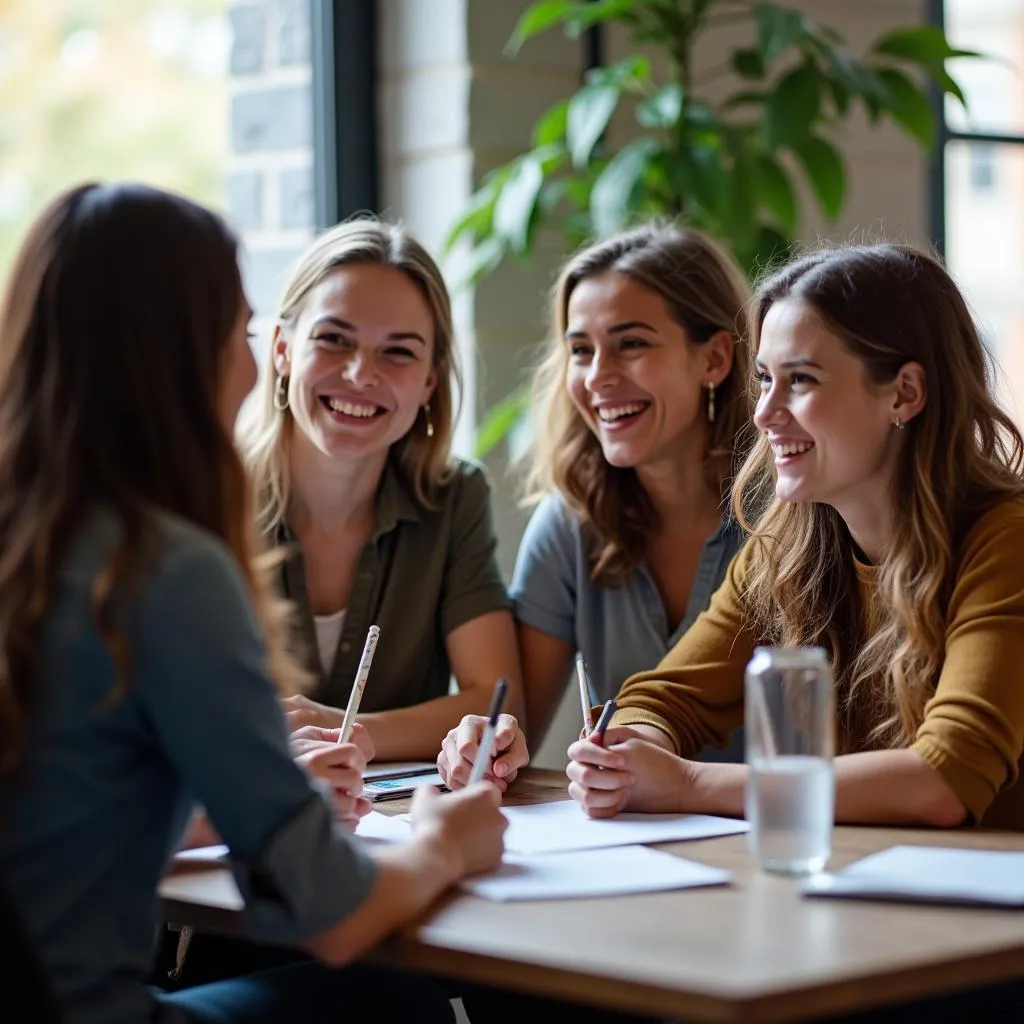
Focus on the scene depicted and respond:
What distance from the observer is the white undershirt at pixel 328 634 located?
2307 mm

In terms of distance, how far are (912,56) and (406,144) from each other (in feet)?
3.07

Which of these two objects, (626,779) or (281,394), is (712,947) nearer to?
(626,779)

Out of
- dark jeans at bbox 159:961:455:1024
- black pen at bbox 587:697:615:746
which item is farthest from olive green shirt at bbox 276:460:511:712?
dark jeans at bbox 159:961:455:1024

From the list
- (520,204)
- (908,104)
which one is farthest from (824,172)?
(520,204)

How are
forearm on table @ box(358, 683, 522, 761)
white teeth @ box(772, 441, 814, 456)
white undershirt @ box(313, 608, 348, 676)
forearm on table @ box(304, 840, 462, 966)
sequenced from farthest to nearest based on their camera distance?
white undershirt @ box(313, 608, 348, 676)
forearm on table @ box(358, 683, 522, 761)
white teeth @ box(772, 441, 814, 456)
forearm on table @ box(304, 840, 462, 966)

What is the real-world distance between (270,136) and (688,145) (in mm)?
820

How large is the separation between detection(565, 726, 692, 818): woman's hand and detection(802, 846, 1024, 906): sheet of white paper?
27cm

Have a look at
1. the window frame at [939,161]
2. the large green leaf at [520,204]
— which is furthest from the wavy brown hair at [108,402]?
the window frame at [939,161]

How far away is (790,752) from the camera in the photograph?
4.52 feet

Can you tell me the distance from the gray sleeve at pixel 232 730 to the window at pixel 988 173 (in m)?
2.94

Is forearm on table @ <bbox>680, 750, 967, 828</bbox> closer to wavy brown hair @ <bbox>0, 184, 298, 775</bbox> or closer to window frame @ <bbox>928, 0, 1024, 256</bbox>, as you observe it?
wavy brown hair @ <bbox>0, 184, 298, 775</bbox>

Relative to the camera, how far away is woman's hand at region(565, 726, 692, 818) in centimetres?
166

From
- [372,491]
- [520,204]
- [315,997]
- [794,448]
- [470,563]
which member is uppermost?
[520,204]

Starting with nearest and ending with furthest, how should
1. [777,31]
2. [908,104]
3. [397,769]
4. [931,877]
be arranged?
[931,877] < [397,769] < [777,31] < [908,104]
